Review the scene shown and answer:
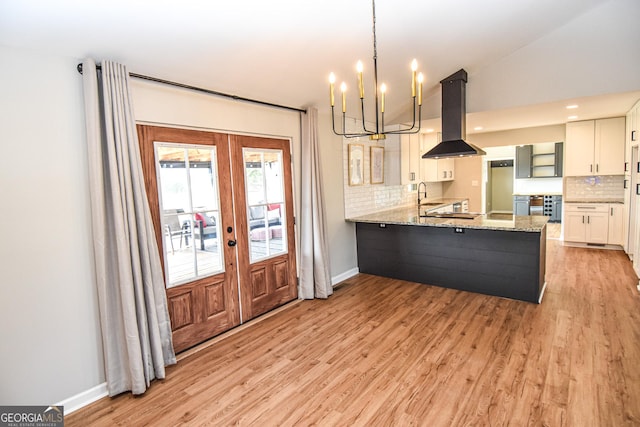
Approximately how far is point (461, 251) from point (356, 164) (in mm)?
1930

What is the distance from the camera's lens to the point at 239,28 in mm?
2541

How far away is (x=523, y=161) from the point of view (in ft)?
30.5

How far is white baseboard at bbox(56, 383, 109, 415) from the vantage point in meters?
2.30

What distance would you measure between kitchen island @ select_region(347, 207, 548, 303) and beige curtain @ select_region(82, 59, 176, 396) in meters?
3.09

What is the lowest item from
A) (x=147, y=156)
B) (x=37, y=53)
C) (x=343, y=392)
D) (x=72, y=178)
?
(x=343, y=392)

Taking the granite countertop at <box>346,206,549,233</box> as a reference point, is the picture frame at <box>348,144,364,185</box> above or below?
above

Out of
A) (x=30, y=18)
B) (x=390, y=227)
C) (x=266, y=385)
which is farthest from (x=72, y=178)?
(x=390, y=227)

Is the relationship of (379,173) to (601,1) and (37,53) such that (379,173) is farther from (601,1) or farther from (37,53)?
(37,53)

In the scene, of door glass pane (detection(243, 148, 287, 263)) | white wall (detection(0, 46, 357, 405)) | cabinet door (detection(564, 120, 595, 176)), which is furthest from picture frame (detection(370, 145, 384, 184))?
white wall (detection(0, 46, 357, 405))

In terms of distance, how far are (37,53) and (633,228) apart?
23.8ft

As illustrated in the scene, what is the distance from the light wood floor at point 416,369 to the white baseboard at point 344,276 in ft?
2.34

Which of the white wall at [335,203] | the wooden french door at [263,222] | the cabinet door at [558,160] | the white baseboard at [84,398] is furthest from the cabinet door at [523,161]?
the white baseboard at [84,398]

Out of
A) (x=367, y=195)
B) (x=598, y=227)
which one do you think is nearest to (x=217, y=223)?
(x=367, y=195)

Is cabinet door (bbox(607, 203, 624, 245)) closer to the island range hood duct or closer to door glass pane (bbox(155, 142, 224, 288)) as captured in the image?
the island range hood duct
